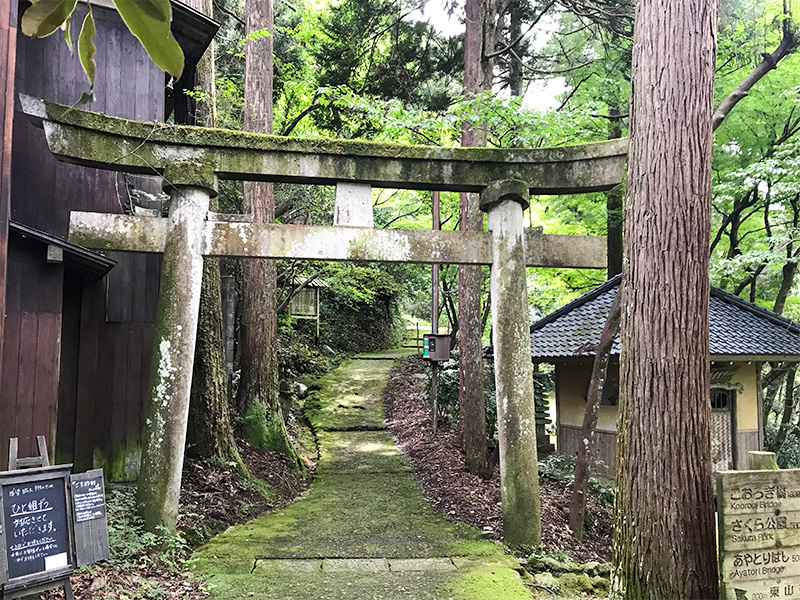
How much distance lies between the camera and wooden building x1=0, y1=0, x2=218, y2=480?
6465 millimetres

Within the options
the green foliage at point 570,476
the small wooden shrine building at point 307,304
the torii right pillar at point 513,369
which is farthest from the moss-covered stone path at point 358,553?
the small wooden shrine building at point 307,304

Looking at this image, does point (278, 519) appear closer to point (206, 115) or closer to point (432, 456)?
point (432, 456)

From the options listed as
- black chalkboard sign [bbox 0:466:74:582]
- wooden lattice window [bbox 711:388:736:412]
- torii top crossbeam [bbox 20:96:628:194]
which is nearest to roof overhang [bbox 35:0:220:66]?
torii top crossbeam [bbox 20:96:628:194]

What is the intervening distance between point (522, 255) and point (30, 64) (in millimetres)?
6844

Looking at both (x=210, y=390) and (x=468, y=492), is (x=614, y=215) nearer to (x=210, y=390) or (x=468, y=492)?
(x=468, y=492)

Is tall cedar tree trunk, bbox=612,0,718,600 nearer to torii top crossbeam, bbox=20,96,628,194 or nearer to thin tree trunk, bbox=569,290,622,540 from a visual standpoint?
torii top crossbeam, bbox=20,96,628,194

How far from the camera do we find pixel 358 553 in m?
6.95

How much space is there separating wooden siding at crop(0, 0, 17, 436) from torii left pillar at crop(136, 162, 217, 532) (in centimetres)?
148

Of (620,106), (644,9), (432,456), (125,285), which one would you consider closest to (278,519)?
(125,285)

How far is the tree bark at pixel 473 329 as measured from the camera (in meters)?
11.1

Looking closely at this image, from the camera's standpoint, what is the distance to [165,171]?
661 centimetres

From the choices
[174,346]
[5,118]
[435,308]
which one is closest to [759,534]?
[174,346]

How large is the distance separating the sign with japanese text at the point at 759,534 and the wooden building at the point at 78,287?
6.56 metres

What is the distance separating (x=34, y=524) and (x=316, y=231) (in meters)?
3.78
